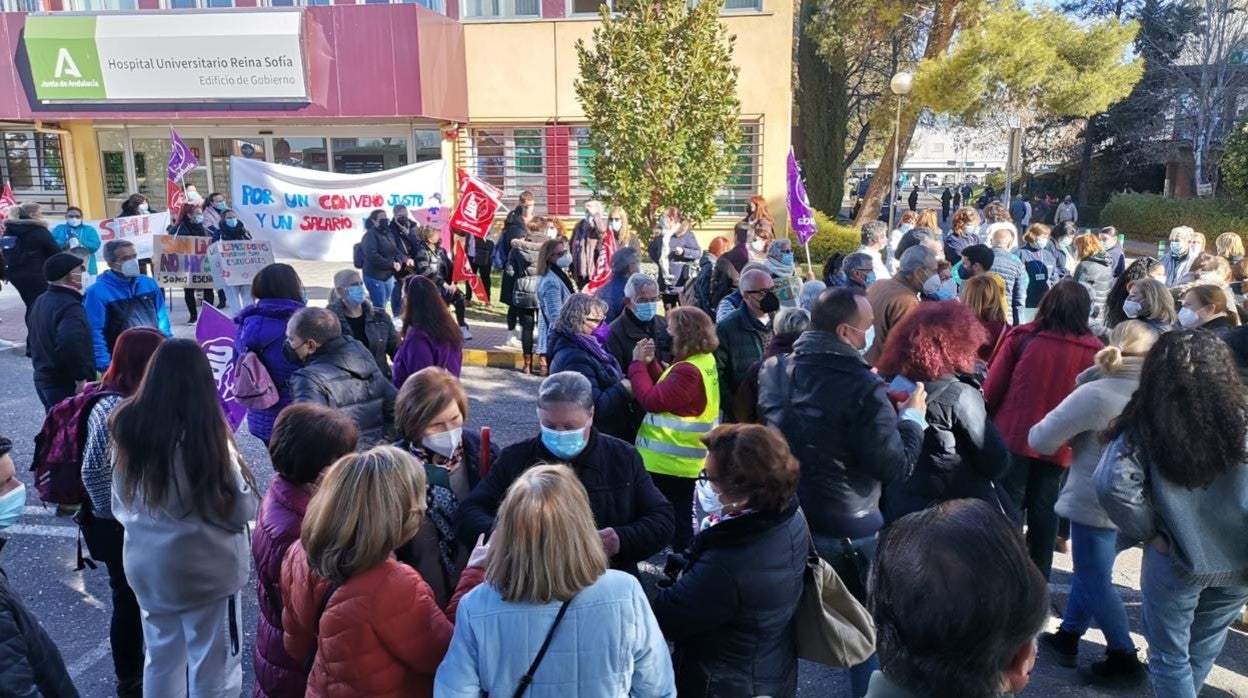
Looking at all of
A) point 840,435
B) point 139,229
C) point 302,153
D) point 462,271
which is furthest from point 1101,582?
point 302,153

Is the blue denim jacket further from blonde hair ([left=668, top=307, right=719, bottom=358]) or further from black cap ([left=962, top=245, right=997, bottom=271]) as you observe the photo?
black cap ([left=962, top=245, right=997, bottom=271])

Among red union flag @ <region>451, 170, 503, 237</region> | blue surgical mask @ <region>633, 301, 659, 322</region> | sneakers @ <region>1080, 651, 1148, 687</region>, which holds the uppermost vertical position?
red union flag @ <region>451, 170, 503, 237</region>

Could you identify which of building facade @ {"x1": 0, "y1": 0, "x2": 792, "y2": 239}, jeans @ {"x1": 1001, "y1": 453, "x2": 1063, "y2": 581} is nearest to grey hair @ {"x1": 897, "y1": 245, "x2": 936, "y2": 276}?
jeans @ {"x1": 1001, "y1": 453, "x2": 1063, "y2": 581}

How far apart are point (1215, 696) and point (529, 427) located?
5533mm

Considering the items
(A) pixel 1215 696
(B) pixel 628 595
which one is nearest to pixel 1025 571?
(B) pixel 628 595

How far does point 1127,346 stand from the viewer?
3.93 meters

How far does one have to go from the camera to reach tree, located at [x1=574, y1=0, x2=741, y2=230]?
1220cm

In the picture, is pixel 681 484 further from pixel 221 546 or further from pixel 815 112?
pixel 815 112

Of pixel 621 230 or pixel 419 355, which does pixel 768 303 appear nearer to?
pixel 419 355

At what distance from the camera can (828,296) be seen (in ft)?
12.3

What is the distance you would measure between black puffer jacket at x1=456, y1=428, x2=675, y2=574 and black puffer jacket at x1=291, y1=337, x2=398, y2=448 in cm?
140

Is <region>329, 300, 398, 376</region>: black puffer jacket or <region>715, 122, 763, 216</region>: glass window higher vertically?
<region>715, 122, 763, 216</region>: glass window

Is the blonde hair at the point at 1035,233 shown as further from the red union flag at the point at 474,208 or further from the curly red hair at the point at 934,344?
the red union flag at the point at 474,208

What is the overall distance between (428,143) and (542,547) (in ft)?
56.0
